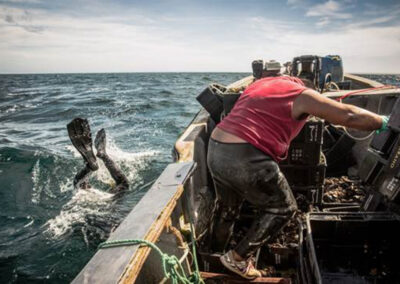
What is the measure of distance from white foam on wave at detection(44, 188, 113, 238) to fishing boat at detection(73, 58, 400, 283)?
2.86 m

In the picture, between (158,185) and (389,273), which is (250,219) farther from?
(158,185)

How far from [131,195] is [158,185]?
4368 mm

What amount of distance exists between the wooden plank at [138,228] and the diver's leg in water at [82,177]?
4.46m

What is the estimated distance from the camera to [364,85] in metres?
7.83

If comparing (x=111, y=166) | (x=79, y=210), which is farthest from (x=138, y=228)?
(x=111, y=166)

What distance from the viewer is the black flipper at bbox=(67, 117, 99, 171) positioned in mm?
5832

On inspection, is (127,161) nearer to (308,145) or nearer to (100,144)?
(100,144)

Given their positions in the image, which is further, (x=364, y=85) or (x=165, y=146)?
(x=165, y=146)

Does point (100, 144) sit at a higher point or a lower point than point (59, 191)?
higher

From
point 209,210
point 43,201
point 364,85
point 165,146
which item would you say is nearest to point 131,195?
point 43,201

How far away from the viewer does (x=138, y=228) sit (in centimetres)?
158

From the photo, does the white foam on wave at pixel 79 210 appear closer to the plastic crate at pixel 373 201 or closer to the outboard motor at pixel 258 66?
the plastic crate at pixel 373 201

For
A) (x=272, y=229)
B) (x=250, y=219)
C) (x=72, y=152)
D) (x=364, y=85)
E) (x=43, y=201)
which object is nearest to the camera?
(x=272, y=229)

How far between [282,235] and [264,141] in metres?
1.56
